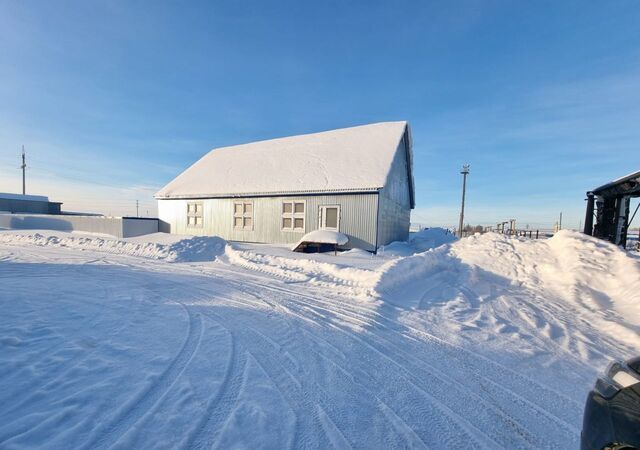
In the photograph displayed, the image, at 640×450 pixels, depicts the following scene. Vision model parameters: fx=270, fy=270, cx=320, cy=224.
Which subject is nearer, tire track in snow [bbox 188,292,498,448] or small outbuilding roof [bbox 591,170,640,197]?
tire track in snow [bbox 188,292,498,448]

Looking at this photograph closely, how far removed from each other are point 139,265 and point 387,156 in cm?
1425

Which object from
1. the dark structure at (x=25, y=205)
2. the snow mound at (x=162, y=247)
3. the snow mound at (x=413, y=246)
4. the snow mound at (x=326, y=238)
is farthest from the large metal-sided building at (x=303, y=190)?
the dark structure at (x=25, y=205)

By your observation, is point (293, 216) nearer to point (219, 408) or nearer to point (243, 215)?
point (243, 215)

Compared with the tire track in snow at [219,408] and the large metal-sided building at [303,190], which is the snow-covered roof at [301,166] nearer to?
the large metal-sided building at [303,190]

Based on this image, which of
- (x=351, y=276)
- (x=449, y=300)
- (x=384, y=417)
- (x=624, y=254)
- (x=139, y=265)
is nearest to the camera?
(x=384, y=417)

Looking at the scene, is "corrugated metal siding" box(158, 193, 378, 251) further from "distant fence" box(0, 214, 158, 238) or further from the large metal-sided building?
"distant fence" box(0, 214, 158, 238)

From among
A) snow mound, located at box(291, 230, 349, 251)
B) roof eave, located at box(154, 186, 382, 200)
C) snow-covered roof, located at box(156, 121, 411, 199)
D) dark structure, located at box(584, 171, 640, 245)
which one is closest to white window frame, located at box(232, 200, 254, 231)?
roof eave, located at box(154, 186, 382, 200)

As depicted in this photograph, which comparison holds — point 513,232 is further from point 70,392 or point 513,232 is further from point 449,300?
point 70,392

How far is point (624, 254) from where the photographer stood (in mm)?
7176

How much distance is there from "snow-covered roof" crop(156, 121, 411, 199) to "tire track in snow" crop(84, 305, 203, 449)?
1258 centimetres

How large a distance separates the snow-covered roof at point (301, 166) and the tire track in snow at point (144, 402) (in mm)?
12579

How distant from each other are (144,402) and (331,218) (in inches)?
541

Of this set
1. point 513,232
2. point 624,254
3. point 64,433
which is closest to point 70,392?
point 64,433

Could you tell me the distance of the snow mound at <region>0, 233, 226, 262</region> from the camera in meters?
12.9
